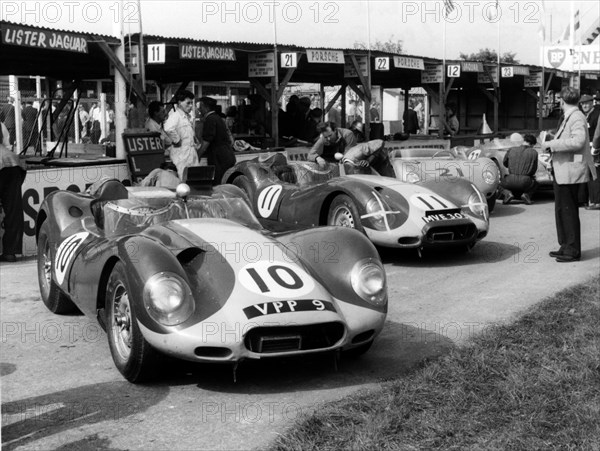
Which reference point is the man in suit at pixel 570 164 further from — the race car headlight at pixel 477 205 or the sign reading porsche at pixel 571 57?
the sign reading porsche at pixel 571 57

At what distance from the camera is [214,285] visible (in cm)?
462

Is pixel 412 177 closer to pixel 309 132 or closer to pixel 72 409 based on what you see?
pixel 309 132

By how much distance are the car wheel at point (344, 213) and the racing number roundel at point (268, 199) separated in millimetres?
858

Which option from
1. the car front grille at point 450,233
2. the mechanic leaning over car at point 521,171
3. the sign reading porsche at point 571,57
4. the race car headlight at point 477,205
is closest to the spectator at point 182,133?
the race car headlight at point 477,205

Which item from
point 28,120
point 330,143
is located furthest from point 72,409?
point 28,120

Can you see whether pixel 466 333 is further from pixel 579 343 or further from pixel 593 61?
pixel 593 61

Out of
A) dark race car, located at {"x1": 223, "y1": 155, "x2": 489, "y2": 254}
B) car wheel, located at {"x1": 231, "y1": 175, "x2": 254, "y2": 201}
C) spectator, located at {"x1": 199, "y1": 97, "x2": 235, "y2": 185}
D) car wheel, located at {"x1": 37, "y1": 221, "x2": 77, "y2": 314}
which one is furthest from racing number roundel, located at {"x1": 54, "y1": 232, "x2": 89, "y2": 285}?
spectator, located at {"x1": 199, "y1": 97, "x2": 235, "y2": 185}

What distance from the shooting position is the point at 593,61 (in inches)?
1330

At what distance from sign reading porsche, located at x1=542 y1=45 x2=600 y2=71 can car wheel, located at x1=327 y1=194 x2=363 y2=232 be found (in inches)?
1003

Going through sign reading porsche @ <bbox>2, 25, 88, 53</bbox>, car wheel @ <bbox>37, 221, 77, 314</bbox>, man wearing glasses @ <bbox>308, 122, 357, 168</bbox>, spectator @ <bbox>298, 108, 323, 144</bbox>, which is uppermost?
sign reading porsche @ <bbox>2, 25, 88, 53</bbox>

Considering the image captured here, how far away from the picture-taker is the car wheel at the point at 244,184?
33.2 ft

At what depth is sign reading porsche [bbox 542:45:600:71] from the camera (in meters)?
32.3

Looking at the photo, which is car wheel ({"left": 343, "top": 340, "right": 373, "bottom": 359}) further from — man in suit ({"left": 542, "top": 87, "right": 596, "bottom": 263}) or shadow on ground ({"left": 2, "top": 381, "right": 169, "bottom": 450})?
man in suit ({"left": 542, "top": 87, "right": 596, "bottom": 263})

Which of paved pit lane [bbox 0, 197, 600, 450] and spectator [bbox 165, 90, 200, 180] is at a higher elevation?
spectator [bbox 165, 90, 200, 180]
